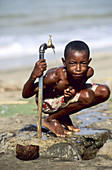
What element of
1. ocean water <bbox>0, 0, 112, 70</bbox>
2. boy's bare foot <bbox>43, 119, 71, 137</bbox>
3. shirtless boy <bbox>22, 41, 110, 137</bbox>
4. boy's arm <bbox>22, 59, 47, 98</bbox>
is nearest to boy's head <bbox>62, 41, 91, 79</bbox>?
shirtless boy <bbox>22, 41, 110, 137</bbox>

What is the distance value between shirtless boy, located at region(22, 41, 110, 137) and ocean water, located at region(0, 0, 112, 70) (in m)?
7.35

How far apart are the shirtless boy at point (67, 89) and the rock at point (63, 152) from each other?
0.42 metres

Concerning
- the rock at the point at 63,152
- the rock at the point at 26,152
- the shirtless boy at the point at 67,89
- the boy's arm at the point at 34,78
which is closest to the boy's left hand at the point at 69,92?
the shirtless boy at the point at 67,89

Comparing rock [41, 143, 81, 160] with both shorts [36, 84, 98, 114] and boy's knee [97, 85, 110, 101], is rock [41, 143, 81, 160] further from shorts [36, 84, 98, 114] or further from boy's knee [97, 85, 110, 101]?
boy's knee [97, 85, 110, 101]

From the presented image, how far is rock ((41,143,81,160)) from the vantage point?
2.59m

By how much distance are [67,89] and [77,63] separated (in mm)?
331

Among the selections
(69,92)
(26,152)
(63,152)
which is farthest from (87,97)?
(26,152)

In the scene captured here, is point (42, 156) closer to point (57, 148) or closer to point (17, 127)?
point (57, 148)

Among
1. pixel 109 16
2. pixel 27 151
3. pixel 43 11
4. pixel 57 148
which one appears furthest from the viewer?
pixel 43 11

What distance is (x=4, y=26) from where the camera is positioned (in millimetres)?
15602

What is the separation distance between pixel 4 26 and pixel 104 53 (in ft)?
21.2

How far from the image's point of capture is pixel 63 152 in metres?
2.62

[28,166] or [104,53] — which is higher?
[104,53]

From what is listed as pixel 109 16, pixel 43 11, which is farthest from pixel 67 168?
pixel 43 11
